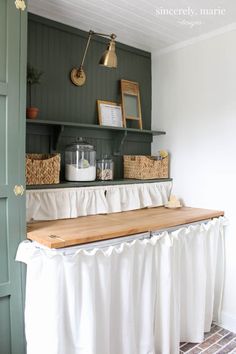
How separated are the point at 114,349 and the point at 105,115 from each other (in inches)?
69.2

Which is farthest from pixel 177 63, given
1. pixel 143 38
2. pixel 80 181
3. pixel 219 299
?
pixel 219 299

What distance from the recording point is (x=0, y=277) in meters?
1.59

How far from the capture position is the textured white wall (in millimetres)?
2361

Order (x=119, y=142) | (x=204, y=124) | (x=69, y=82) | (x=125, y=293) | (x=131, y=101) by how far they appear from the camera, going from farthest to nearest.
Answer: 1. (x=131, y=101)
2. (x=119, y=142)
3. (x=204, y=124)
4. (x=69, y=82)
5. (x=125, y=293)

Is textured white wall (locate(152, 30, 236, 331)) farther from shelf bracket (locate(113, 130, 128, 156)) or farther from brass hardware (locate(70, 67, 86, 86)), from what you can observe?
brass hardware (locate(70, 67, 86, 86))

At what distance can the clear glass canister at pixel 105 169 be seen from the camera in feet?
7.86

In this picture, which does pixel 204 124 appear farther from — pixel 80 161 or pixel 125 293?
pixel 125 293

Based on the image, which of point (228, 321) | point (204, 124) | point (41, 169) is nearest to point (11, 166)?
point (41, 169)

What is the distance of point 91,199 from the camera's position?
2227 mm

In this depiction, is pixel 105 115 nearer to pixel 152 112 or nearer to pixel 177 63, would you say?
pixel 152 112

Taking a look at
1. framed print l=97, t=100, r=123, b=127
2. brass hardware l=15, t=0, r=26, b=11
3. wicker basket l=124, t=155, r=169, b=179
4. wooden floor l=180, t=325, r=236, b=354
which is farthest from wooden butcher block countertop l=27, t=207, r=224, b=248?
brass hardware l=15, t=0, r=26, b=11

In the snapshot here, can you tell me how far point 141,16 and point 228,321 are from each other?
245 centimetres

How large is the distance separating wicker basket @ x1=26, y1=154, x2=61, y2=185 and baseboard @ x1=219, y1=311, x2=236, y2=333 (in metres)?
1.74

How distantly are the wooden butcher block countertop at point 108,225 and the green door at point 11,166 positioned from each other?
15 cm
